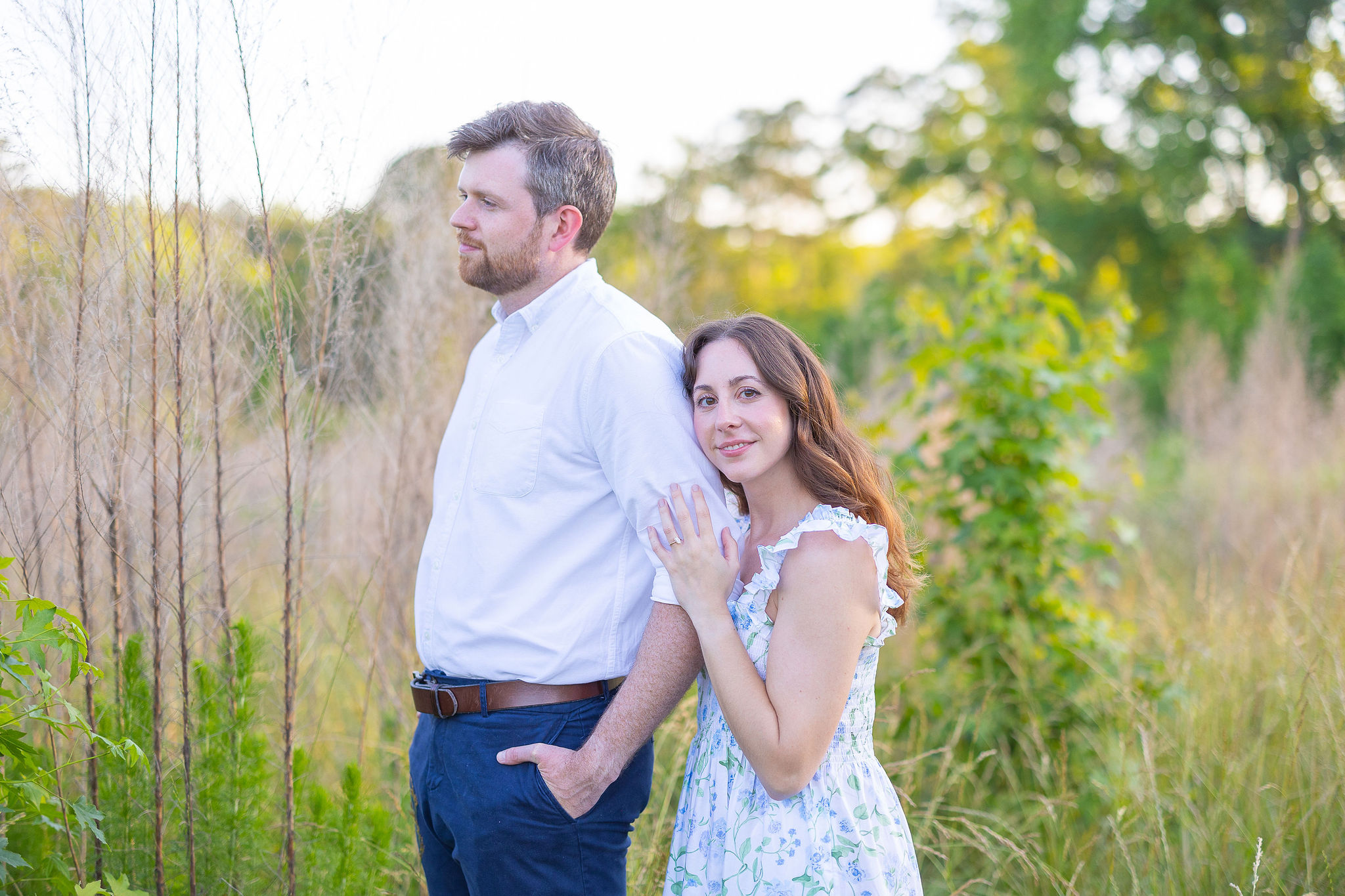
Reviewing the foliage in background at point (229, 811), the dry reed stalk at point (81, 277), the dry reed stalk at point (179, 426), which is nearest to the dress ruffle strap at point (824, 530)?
the foliage in background at point (229, 811)

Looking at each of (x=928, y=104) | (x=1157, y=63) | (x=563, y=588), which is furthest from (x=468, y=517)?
(x=928, y=104)

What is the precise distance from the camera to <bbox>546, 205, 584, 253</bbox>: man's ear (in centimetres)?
200

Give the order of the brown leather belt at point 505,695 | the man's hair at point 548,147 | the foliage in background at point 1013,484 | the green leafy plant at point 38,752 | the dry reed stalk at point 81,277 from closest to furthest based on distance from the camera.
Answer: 1. the green leafy plant at point 38,752
2. the brown leather belt at point 505,695
3. the man's hair at point 548,147
4. the dry reed stalk at point 81,277
5. the foliage in background at point 1013,484

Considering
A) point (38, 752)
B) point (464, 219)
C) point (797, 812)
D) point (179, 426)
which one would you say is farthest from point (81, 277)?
point (797, 812)

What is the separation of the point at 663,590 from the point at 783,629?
0.75ft

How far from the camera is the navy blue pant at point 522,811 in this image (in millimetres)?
1792

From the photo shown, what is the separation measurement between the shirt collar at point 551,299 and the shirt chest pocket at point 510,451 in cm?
18

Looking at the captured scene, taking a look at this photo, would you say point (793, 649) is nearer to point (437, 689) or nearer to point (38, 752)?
point (437, 689)

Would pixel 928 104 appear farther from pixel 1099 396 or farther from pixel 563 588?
pixel 563 588

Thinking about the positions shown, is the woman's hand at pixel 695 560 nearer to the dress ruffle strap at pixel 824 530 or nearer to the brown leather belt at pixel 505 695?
the dress ruffle strap at pixel 824 530

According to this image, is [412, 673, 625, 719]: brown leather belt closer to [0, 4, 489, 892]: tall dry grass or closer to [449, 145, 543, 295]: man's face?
[0, 4, 489, 892]: tall dry grass

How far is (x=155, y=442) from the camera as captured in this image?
207cm

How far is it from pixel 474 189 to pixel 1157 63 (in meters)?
18.1

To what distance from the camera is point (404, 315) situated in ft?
10.3
